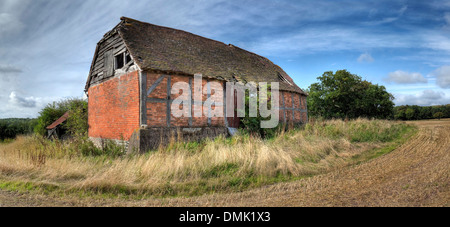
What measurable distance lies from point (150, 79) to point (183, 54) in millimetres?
3421

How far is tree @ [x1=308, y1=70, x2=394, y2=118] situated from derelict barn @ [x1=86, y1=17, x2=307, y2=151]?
13.5 metres

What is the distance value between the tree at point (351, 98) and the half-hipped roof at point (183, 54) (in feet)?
38.2

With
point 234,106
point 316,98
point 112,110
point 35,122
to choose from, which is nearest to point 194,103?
point 234,106

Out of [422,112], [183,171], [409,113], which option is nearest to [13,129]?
[183,171]

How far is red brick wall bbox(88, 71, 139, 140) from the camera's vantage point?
9914 mm

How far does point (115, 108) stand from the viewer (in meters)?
11.2

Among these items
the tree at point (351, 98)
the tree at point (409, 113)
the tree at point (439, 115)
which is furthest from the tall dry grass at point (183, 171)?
the tree at point (409, 113)

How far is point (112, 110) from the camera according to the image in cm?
1145

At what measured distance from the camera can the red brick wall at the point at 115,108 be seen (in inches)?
390

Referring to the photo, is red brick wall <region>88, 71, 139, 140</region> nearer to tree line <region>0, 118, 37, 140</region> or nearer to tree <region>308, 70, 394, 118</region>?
tree line <region>0, 118, 37, 140</region>

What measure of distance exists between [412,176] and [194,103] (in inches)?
327

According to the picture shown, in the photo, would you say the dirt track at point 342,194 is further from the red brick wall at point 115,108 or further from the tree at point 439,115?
the tree at point 439,115

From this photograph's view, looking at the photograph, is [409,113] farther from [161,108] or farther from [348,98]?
[161,108]
